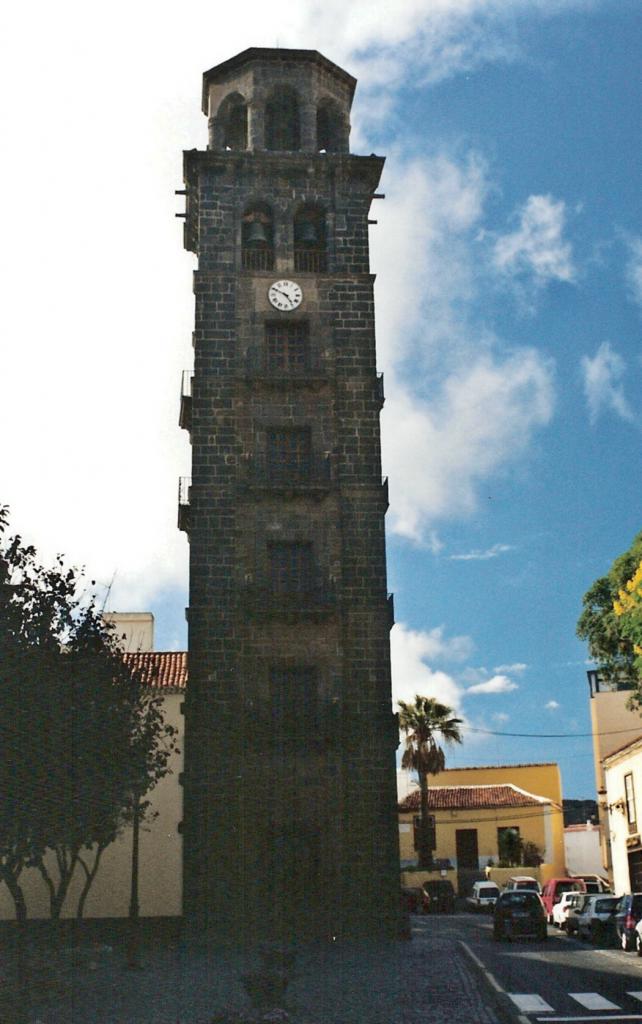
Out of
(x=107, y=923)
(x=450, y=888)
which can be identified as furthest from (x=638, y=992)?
(x=450, y=888)

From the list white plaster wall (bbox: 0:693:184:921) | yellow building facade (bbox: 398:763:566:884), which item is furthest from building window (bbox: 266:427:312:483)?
yellow building facade (bbox: 398:763:566:884)

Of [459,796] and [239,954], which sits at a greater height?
[459,796]

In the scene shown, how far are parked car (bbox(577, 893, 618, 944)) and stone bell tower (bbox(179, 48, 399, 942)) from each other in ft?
18.8

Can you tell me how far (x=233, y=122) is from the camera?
3488 centimetres

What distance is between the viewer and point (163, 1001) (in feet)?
57.0

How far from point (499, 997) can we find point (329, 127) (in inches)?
1000

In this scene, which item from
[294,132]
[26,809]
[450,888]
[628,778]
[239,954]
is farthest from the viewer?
[450,888]

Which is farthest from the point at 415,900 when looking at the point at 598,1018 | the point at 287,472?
the point at 598,1018

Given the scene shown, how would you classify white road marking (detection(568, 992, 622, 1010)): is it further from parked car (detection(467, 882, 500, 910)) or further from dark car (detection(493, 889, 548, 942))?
parked car (detection(467, 882, 500, 910))

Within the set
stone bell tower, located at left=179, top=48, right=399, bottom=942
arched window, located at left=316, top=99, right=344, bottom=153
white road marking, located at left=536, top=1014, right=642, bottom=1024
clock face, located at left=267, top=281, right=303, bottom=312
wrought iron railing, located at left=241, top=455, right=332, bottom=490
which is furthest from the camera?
A: arched window, located at left=316, top=99, right=344, bottom=153

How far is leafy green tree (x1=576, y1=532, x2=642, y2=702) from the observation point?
38.6m

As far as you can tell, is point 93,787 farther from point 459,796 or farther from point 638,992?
point 459,796

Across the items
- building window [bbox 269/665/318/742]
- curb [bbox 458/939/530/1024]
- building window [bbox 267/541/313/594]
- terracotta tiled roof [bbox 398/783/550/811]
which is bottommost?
curb [bbox 458/939/530/1024]

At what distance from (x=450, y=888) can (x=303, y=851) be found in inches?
972
